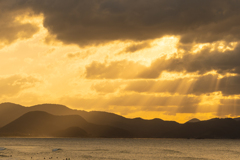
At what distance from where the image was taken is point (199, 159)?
152 meters

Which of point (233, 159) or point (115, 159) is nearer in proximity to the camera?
point (115, 159)

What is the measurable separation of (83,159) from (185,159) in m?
44.8

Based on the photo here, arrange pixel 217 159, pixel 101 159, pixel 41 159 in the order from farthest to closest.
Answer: pixel 217 159 < pixel 101 159 < pixel 41 159

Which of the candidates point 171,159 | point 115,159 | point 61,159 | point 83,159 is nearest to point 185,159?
point 171,159

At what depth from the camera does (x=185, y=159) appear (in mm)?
147125

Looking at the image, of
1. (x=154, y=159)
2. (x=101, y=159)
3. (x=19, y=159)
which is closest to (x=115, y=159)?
(x=101, y=159)

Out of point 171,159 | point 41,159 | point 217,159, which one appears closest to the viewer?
point 41,159

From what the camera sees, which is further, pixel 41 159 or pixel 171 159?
pixel 171 159

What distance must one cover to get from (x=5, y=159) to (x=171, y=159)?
224 feet

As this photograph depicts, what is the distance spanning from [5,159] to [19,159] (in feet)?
18.7

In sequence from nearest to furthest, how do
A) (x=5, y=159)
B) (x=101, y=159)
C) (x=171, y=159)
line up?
(x=5, y=159) → (x=101, y=159) → (x=171, y=159)

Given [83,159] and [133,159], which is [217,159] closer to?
[133,159]

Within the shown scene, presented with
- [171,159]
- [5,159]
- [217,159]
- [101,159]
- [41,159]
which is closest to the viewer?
[5,159]

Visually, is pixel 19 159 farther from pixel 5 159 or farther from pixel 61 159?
pixel 61 159
